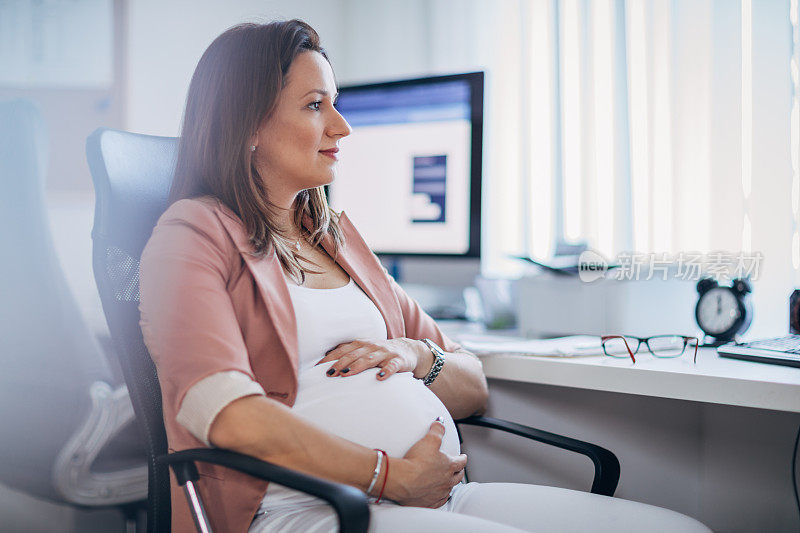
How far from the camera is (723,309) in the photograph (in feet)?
4.58

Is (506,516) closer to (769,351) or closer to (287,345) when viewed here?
(287,345)

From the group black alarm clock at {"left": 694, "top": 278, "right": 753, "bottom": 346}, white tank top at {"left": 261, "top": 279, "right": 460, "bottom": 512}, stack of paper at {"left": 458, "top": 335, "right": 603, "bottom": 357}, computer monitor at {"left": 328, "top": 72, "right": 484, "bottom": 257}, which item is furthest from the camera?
computer monitor at {"left": 328, "top": 72, "right": 484, "bottom": 257}

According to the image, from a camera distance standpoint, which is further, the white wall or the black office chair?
the white wall

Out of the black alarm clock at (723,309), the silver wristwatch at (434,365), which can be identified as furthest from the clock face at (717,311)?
the silver wristwatch at (434,365)

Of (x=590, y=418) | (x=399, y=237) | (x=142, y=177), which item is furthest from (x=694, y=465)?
(x=142, y=177)

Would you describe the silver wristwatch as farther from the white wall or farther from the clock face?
the white wall

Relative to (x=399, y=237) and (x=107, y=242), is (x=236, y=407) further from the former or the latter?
(x=399, y=237)

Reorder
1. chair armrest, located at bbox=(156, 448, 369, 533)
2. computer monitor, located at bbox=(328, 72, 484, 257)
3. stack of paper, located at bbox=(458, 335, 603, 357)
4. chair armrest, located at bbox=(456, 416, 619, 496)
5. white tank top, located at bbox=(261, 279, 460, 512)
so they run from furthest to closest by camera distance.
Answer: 1. computer monitor, located at bbox=(328, 72, 484, 257)
2. stack of paper, located at bbox=(458, 335, 603, 357)
3. chair armrest, located at bbox=(456, 416, 619, 496)
4. white tank top, located at bbox=(261, 279, 460, 512)
5. chair armrest, located at bbox=(156, 448, 369, 533)

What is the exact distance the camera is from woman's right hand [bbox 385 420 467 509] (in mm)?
881

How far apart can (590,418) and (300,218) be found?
83 centimetres

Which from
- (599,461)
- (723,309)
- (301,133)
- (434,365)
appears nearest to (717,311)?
(723,309)

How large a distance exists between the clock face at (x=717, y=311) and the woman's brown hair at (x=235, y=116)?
93 centimetres

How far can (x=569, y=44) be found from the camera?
207 cm

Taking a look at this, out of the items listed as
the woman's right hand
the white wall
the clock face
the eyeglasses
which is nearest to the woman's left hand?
the woman's right hand
